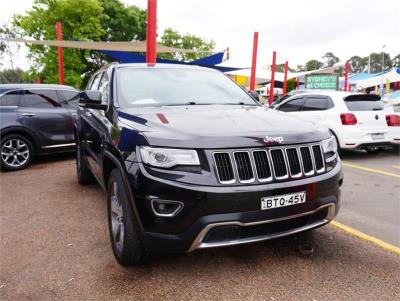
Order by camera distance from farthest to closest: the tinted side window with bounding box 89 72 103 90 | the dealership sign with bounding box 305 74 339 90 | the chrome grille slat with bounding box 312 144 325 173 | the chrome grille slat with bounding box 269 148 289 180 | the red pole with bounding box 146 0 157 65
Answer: the dealership sign with bounding box 305 74 339 90
the red pole with bounding box 146 0 157 65
the tinted side window with bounding box 89 72 103 90
the chrome grille slat with bounding box 312 144 325 173
the chrome grille slat with bounding box 269 148 289 180

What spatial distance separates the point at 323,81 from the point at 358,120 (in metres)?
10.2

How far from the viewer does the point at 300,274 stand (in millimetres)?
2832

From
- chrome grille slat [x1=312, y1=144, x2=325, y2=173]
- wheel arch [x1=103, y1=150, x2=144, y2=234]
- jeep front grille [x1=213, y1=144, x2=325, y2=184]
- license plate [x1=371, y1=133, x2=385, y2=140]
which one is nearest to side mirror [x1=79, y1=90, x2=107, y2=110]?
wheel arch [x1=103, y1=150, x2=144, y2=234]

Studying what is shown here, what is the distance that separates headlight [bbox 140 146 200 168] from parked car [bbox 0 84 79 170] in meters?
5.32

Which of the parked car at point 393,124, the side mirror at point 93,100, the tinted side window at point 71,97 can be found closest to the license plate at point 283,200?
the side mirror at point 93,100

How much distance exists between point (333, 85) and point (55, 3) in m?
17.1

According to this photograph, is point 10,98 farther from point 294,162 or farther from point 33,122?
point 294,162

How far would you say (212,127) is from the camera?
2660mm

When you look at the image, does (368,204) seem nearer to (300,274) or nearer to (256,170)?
(300,274)

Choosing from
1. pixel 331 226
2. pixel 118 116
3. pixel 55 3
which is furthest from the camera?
pixel 55 3

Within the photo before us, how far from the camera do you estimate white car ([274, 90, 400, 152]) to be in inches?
301

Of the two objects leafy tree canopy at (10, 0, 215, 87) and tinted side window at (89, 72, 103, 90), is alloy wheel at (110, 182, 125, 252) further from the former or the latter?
leafy tree canopy at (10, 0, 215, 87)

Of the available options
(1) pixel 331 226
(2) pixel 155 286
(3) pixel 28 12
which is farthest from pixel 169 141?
(3) pixel 28 12

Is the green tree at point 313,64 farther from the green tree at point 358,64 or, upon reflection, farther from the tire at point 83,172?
the tire at point 83,172
